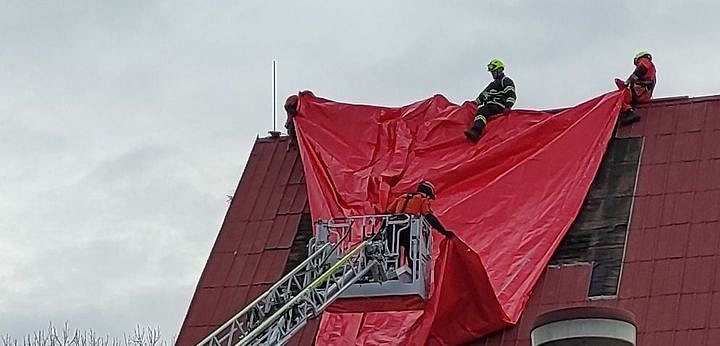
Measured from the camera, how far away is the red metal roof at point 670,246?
16.3 metres

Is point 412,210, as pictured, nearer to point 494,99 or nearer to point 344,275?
point 344,275

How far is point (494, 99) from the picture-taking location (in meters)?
19.7

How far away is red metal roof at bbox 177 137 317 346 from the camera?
1858 centimetres

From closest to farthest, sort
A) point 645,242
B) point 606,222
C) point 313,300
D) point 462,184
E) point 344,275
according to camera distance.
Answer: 1. point 313,300
2. point 344,275
3. point 645,242
4. point 606,222
5. point 462,184

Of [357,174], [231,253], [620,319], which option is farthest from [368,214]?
[620,319]

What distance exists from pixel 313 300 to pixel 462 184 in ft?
13.2

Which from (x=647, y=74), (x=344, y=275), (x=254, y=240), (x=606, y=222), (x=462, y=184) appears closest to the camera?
(x=344, y=275)

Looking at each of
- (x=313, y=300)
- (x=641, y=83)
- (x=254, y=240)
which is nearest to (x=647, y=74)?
(x=641, y=83)

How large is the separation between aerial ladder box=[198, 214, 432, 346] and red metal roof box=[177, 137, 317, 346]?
173 centimetres

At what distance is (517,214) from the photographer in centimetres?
1831

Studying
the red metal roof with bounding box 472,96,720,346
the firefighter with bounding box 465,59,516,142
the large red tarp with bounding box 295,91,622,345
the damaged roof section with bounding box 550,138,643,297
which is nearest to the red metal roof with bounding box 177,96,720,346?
the red metal roof with bounding box 472,96,720,346

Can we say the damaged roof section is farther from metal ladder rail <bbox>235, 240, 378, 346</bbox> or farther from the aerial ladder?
metal ladder rail <bbox>235, 240, 378, 346</bbox>

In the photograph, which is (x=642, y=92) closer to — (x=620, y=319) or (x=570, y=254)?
(x=570, y=254)

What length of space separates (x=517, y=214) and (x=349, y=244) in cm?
267
